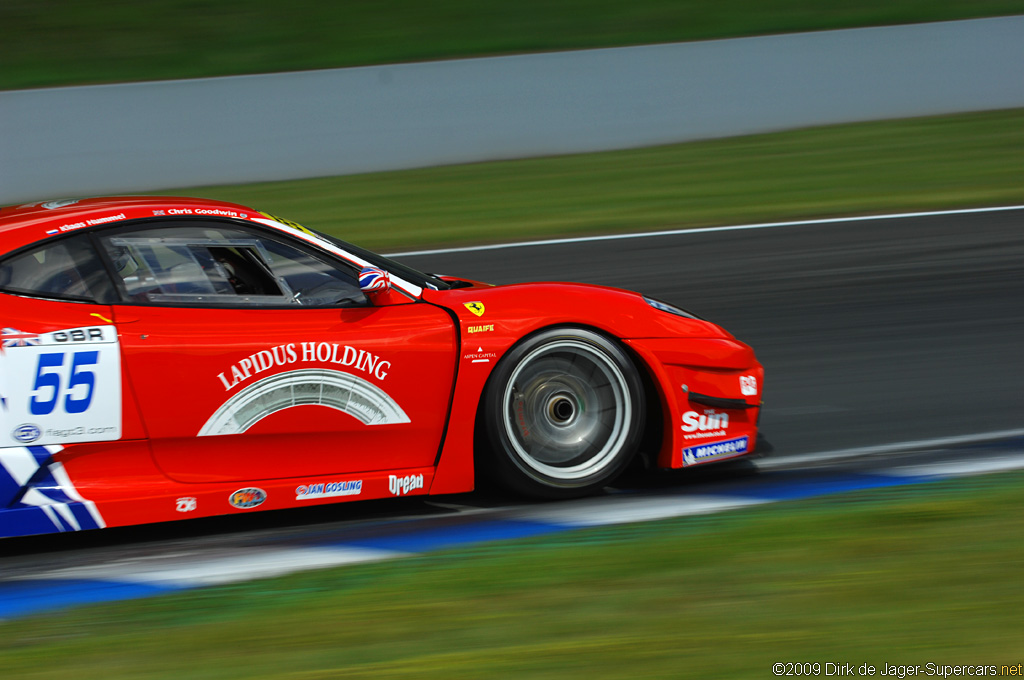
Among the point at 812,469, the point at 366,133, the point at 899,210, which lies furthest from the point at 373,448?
the point at 366,133

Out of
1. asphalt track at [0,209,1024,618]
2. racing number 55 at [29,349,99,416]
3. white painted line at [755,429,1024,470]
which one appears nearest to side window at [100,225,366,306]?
racing number 55 at [29,349,99,416]

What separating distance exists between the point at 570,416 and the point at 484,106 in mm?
9063

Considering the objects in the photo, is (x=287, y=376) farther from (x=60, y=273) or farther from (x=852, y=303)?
(x=852, y=303)

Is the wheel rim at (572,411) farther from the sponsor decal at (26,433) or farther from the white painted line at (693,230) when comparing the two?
the white painted line at (693,230)

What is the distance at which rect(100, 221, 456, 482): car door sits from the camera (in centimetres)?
390

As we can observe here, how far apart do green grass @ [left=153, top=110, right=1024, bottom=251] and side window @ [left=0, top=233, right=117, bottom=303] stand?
5533 millimetres

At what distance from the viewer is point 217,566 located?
12.4ft

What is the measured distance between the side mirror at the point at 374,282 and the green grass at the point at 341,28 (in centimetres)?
995

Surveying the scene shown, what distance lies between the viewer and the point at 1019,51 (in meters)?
13.4

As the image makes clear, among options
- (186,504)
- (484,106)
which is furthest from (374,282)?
(484,106)

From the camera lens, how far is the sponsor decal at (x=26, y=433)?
12.3 feet

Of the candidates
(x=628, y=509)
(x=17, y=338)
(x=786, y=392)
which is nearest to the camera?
(x=17, y=338)

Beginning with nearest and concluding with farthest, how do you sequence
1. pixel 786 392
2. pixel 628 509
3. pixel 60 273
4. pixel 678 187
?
pixel 60 273 < pixel 628 509 < pixel 786 392 < pixel 678 187

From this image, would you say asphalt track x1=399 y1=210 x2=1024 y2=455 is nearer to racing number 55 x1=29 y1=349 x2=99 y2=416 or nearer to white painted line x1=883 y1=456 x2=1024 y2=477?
white painted line x1=883 y1=456 x2=1024 y2=477
